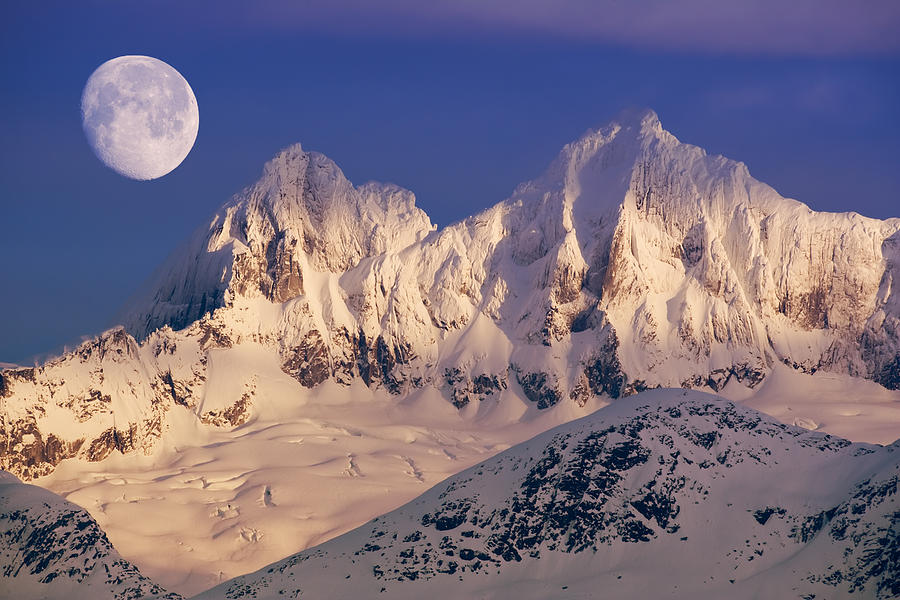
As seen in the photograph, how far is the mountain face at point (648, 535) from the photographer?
586 feet

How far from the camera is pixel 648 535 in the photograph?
188 m

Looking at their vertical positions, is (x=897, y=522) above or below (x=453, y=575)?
below

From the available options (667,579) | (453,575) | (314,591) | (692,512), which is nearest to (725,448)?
(692,512)

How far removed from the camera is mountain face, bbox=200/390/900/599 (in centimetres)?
17875

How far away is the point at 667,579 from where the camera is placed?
7146 inches

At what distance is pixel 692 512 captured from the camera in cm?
19088

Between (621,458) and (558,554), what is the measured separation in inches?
620

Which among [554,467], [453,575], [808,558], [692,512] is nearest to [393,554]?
[453,575]

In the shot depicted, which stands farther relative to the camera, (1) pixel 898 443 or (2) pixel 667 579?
(1) pixel 898 443

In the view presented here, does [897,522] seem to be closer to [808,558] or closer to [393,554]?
[808,558]

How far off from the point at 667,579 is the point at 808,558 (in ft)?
52.5

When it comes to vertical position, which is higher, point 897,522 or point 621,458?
point 621,458

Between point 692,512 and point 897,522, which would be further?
point 692,512

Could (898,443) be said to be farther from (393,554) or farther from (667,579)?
(393,554)
